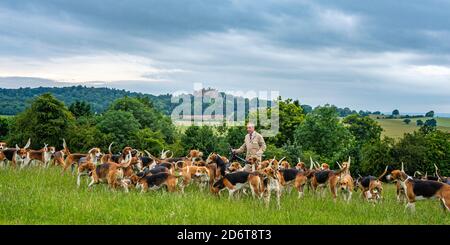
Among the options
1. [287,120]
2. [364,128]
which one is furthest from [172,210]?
[364,128]

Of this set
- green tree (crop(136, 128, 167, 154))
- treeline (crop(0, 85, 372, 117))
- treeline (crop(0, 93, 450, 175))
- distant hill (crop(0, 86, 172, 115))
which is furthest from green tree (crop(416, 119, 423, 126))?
green tree (crop(136, 128, 167, 154))

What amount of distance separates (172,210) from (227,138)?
52770 millimetres

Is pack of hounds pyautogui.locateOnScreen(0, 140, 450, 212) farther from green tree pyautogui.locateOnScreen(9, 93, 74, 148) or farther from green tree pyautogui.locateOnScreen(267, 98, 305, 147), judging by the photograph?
green tree pyautogui.locateOnScreen(267, 98, 305, 147)

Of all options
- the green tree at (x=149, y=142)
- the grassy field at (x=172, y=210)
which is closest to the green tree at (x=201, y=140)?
the green tree at (x=149, y=142)

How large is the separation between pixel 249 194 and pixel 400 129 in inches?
3819

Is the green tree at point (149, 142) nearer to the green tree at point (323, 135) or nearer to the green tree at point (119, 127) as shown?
the green tree at point (119, 127)

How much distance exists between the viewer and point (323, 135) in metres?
70.2

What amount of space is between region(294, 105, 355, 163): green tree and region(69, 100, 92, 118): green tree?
33.5m

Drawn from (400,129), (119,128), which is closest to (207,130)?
(119,128)

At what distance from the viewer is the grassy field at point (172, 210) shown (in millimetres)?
12125

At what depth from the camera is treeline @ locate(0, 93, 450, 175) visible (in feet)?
182

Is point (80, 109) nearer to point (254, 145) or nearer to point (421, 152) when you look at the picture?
point (421, 152)

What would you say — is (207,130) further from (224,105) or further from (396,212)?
(396,212)

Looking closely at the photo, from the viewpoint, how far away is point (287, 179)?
1803 cm
